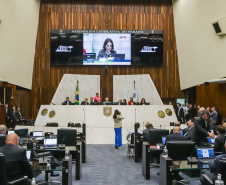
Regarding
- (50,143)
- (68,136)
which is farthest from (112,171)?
(50,143)

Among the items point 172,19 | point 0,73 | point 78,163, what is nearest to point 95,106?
point 0,73

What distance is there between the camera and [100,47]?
22.2m

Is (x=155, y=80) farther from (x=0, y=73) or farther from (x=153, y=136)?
(x=153, y=136)

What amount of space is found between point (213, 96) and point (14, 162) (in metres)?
15.9

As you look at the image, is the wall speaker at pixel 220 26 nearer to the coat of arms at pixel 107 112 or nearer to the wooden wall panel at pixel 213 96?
the wooden wall panel at pixel 213 96

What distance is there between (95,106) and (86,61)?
6810mm

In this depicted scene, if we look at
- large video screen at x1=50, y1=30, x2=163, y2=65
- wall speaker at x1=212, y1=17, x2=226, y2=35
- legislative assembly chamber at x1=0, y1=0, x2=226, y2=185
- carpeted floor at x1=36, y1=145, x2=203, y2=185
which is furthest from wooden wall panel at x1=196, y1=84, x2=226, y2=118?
carpeted floor at x1=36, y1=145, x2=203, y2=185

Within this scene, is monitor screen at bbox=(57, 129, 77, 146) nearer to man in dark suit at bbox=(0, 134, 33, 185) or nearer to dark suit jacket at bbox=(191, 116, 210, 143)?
dark suit jacket at bbox=(191, 116, 210, 143)

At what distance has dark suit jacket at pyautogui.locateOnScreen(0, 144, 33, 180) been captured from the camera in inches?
185

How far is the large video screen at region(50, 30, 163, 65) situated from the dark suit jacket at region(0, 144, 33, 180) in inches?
700

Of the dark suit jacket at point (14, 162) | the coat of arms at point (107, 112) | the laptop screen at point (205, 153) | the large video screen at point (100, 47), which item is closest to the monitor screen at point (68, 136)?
the laptop screen at point (205, 153)

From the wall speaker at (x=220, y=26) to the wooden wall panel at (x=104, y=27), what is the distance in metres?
6.01

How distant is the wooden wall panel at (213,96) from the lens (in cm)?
1764

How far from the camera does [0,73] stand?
17.9 m
